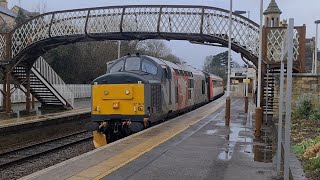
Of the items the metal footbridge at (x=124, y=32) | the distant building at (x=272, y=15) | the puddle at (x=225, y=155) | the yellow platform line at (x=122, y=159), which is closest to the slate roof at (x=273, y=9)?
the distant building at (x=272, y=15)

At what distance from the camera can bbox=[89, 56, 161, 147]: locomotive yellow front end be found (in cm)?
1427

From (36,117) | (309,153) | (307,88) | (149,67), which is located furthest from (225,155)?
(36,117)

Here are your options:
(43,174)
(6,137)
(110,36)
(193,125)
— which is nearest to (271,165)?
(43,174)

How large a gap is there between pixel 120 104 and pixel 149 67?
2.40m

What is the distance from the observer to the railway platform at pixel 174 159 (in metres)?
8.02

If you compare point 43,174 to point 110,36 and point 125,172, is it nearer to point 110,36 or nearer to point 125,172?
point 125,172

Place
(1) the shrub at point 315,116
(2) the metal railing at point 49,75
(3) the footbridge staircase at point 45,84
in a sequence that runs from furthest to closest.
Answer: (2) the metal railing at point 49,75, (3) the footbridge staircase at point 45,84, (1) the shrub at point 315,116

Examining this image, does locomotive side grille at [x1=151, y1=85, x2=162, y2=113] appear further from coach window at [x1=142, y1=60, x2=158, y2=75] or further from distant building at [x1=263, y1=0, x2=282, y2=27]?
distant building at [x1=263, y1=0, x2=282, y2=27]

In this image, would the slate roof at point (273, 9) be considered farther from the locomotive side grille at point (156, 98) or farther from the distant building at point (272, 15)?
the locomotive side grille at point (156, 98)

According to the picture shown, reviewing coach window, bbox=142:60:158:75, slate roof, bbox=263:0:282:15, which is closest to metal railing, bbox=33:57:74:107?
coach window, bbox=142:60:158:75

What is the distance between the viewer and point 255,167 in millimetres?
8992

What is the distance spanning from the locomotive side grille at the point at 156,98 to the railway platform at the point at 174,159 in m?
1.28

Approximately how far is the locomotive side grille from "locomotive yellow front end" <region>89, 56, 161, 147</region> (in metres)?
0.08

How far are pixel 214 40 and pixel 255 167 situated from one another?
13.3m
